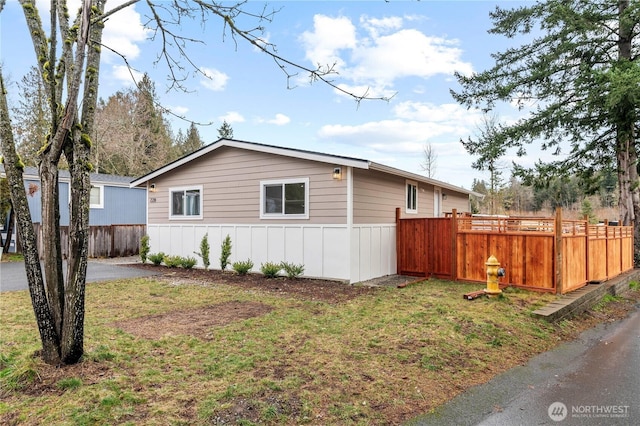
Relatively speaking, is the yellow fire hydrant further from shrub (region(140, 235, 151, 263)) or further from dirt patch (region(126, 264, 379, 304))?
shrub (region(140, 235, 151, 263))

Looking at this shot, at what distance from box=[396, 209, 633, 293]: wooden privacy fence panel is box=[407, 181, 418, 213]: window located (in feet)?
3.92

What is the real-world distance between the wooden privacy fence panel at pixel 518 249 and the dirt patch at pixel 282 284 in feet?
7.31

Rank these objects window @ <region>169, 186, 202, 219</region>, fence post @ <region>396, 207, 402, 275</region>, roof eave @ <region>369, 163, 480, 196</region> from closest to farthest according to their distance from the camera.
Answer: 1. roof eave @ <region>369, 163, 480, 196</region>
2. fence post @ <region>396, 207, 402, 275</region>
3. window @ <region>169, 186, 202, 219</region>

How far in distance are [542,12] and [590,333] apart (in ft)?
33.4

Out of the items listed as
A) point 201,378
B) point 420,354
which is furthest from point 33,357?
point 420,354

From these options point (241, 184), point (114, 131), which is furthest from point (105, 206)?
point (241, 184)

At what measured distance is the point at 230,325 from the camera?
4.97 metres

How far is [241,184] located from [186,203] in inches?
91.5

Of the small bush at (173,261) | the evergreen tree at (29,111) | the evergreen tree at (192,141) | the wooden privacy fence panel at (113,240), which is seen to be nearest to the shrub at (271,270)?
the small bush at (173,261)

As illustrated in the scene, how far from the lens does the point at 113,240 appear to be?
14.2 metres

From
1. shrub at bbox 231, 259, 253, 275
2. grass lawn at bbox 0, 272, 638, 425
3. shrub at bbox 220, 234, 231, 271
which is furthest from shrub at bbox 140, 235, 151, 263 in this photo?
grass lawn at bbox 0, 272, 638, 425

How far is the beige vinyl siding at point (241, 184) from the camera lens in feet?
28.4

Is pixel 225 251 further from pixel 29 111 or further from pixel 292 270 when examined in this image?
pixel 29 111

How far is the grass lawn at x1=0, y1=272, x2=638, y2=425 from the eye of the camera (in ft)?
9.11
